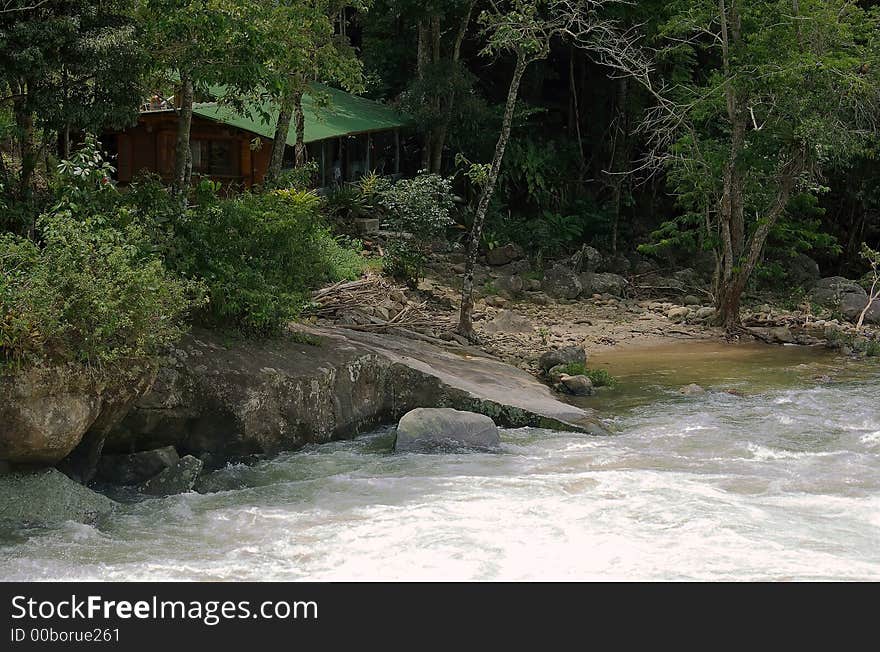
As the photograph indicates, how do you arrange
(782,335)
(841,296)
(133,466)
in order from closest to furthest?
(133,466), (782,335), (841,296)

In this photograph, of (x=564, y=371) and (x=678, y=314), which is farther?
(x=678, y=314)

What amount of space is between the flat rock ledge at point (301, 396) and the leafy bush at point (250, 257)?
0.35 meters

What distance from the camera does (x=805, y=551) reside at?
7.69 m

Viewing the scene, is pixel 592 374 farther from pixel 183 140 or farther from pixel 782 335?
pixel 183 140

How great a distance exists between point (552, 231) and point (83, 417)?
17.1m

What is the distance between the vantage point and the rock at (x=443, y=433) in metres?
10.8

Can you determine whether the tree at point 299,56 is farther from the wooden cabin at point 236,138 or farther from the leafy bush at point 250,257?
the leafy bush at point 250,257

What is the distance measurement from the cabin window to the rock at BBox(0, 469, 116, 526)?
13.3 m

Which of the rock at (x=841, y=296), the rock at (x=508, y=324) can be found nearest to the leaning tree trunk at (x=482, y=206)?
the rock at (x=508, y=324)

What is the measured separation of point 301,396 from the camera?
1085cm

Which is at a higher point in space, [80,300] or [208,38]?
[208,38]

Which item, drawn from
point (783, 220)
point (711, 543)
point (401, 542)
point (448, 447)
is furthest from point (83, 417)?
point (783, 220)

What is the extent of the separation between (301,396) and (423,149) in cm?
1496

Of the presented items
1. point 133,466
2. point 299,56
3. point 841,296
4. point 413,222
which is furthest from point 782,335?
point 133,466
